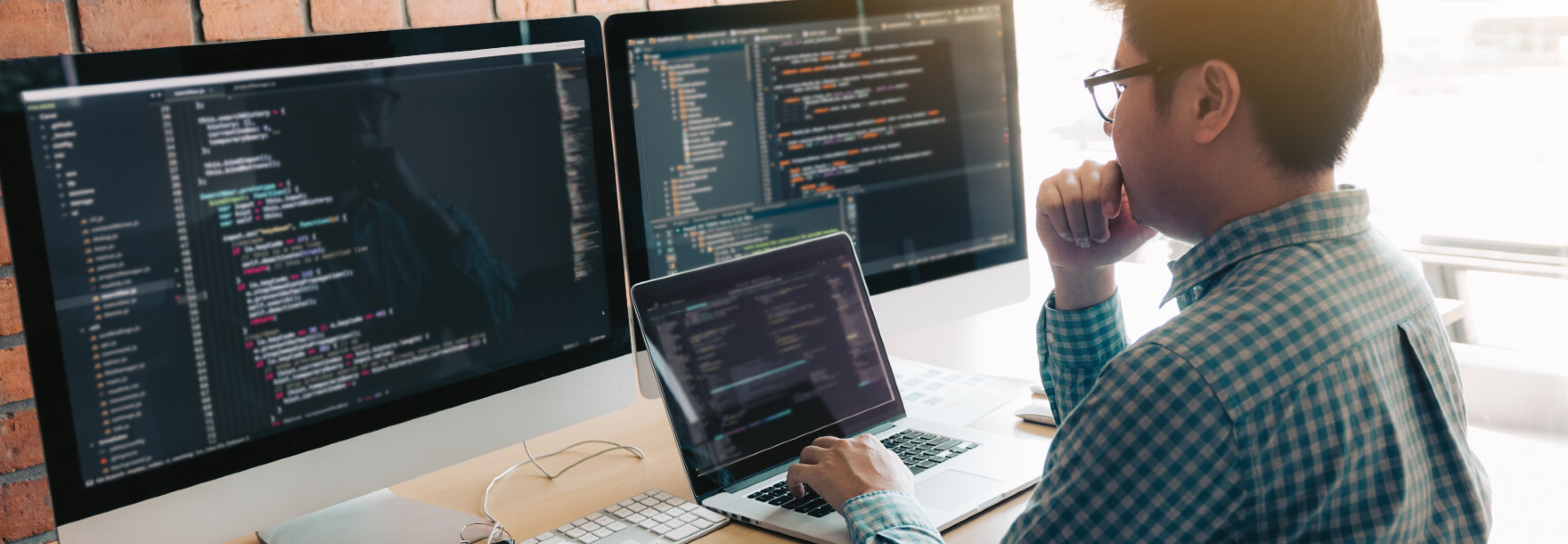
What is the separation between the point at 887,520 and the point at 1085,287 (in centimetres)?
38

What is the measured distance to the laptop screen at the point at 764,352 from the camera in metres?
1.06

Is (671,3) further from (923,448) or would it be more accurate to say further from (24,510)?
(24,510)

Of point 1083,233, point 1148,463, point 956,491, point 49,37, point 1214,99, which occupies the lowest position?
point 956,491

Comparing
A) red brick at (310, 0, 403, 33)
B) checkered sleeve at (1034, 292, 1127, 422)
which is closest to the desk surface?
checkered sleeve at (1034, 292, 1127, 422)

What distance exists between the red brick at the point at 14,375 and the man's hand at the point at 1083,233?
115cm

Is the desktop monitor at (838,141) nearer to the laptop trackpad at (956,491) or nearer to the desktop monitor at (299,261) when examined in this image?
the desktop monitor at (299,261)

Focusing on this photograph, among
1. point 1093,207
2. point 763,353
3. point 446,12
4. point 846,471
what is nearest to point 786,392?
point 763,353

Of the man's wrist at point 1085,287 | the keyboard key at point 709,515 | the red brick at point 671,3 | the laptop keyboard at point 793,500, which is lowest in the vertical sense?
the keyboard key at point 709,515

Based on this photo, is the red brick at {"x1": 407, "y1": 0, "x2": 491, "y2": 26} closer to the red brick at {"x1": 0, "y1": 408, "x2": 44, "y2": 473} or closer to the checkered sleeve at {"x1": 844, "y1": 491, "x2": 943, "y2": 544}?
the red brick at {"x1": 0, "y1": 408, "x2": 44, "y2": 473}

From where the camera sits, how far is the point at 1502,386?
2.22 metres

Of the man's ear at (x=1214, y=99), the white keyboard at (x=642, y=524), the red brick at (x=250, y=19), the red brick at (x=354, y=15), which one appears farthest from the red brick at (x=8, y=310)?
the man's ear at (x=1214, y=99)

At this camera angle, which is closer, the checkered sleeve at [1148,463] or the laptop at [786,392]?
the checkered sleeve at [1148,463]

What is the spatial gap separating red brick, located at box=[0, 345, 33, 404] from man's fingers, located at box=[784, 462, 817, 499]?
0.88 meters

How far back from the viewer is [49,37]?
118cm
